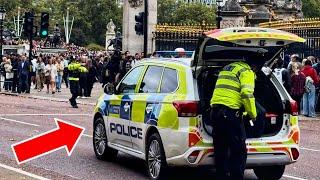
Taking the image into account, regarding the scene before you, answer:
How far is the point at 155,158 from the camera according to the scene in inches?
437

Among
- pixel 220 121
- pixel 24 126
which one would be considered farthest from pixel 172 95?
pixel 24 126

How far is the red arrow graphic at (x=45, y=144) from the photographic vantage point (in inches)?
542

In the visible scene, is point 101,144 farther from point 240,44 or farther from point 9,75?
point 9,75

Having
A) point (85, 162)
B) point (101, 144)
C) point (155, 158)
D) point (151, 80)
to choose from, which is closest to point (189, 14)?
point (101, 144)

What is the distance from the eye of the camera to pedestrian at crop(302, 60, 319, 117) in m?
24.2

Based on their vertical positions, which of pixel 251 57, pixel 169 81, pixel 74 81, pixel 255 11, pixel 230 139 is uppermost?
pixel 255 11

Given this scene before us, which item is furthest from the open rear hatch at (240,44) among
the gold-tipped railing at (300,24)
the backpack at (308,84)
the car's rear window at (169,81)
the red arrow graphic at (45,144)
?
the gold-tipped railing at (300,24)

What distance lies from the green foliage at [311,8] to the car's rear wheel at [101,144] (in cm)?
9886

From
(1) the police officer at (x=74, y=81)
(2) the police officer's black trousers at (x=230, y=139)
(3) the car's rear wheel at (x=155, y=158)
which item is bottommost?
(1) the police officer at (x=74, y=81)

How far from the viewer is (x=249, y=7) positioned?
125ft

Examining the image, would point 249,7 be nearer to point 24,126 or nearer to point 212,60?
point 24,126

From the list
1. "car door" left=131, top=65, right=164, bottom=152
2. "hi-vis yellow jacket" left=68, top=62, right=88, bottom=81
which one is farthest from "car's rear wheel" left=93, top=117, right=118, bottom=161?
"hi-vis yellow jacket" left=68, top=62, right=88, bottom=81

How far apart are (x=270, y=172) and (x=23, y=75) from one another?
25.9 metres

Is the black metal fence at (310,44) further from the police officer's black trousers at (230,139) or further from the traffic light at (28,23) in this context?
the police officer's black trousers at (230,139)
